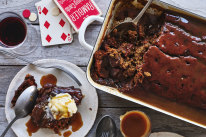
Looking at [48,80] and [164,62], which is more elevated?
[164,62]

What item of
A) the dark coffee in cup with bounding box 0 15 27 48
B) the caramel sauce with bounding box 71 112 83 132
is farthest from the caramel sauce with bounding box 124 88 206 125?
the dark coffee in cup with bounding box 0 15 27 48

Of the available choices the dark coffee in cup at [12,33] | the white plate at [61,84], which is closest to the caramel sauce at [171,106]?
the white plate at [61,84]

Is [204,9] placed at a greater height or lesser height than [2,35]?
greater

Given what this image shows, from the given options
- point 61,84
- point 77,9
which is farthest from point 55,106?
point 77,9

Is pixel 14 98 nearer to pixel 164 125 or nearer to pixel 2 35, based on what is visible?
pixel 2 35

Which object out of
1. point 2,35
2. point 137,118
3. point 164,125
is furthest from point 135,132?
point 2,35

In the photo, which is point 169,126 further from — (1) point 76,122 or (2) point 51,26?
(2) point 51,26
